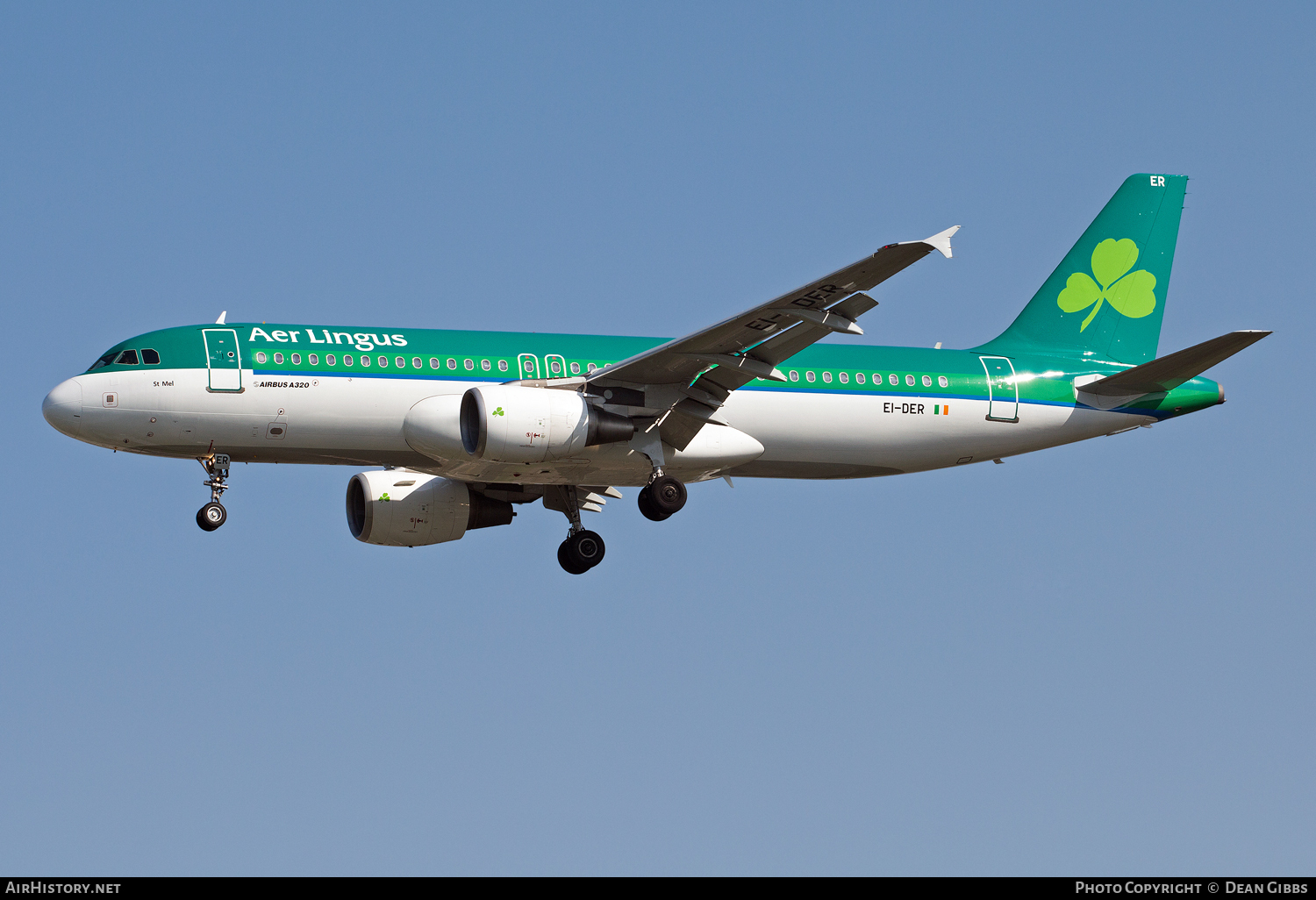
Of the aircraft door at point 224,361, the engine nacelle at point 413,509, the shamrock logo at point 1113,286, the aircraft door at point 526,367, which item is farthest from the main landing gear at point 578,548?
the shamrock logo at point 1113,286

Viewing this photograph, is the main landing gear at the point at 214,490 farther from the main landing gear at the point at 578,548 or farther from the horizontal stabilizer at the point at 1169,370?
the horizontal stabilizer at the point at 1169,370

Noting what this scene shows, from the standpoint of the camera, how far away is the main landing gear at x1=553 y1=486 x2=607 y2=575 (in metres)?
37.0

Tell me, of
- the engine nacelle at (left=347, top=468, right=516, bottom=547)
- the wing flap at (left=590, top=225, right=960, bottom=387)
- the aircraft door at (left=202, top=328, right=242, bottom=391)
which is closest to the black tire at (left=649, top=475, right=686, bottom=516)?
the wing flap at (left=590, top=225, right=960, bottom=387)

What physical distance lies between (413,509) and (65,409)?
312 inches

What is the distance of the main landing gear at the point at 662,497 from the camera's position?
3347 centimetres

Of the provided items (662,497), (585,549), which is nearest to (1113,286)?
(662,497)

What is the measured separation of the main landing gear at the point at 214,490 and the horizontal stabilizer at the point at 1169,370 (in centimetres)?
1837

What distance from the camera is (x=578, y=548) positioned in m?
37.0

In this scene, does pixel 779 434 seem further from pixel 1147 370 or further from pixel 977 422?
pixel 1147 370

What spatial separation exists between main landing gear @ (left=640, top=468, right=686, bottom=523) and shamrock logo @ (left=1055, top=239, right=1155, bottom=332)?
11.5 m

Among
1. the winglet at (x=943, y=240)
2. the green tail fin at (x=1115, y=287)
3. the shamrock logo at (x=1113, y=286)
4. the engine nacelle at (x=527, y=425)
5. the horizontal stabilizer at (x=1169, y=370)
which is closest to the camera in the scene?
the winglet at (x=943, y=240)

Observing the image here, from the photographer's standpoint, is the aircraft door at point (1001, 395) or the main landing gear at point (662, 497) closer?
the main landing gear at point (662, 497)

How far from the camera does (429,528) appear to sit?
123 ft
